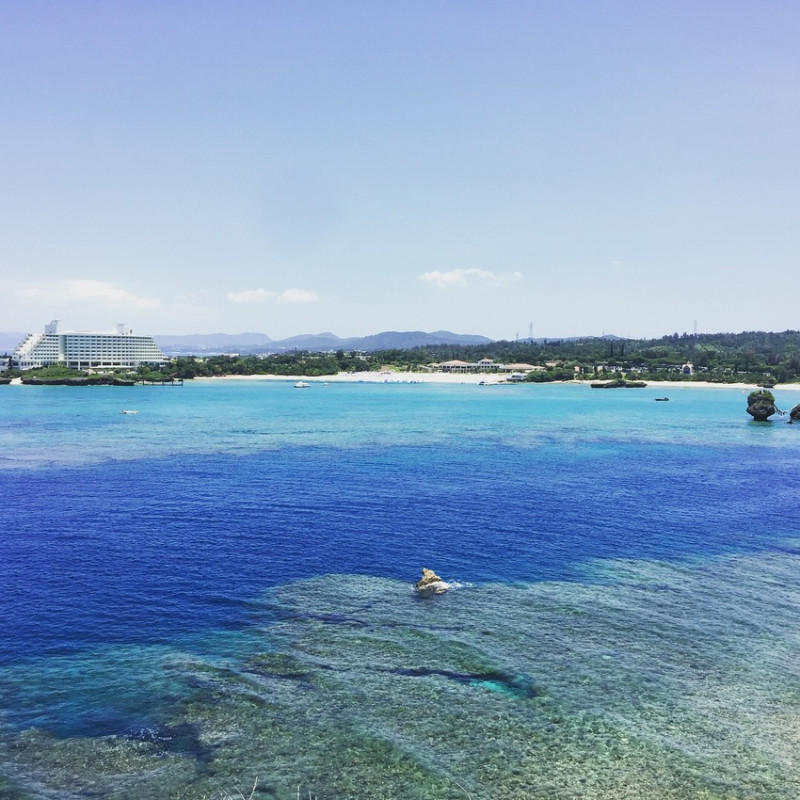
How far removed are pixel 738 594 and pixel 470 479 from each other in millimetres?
29248

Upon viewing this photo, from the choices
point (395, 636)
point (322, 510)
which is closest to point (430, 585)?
point (395, 636)

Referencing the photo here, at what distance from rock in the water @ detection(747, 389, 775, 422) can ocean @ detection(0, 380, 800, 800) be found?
6026 cm

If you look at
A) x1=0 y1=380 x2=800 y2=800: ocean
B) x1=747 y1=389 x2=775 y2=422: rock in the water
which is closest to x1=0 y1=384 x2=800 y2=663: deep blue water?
x1=0 y1=380 x2=800 y2=800: ocean

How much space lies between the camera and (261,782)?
17328 mm

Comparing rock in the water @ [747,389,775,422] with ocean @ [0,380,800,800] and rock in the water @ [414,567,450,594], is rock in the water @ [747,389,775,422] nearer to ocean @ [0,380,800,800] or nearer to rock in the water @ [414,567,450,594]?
ocean @ [0,380,800,800]

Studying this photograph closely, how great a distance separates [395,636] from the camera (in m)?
26.2

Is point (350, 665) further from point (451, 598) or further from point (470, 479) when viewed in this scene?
point (470, 479)

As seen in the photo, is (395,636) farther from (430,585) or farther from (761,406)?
(761,406)

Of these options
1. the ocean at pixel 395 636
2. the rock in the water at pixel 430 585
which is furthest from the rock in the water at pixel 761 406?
the rock in the water at pixel 430 585

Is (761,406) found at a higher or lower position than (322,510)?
higher

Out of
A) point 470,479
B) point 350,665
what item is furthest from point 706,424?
point 350,665

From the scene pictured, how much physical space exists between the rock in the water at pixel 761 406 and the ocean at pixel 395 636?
60255 millimetres

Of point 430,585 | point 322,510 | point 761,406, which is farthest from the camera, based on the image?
point 761,406

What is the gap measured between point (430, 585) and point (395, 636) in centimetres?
486
